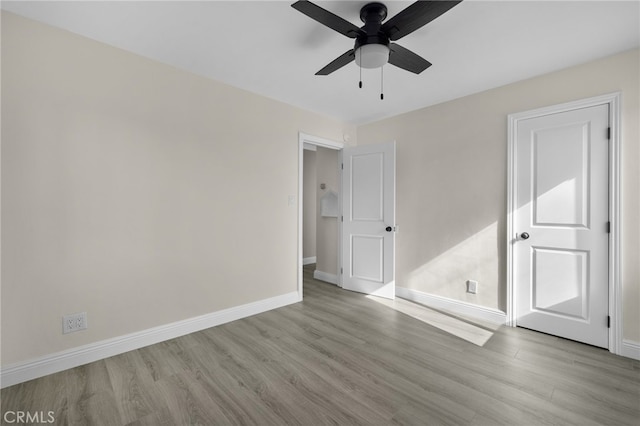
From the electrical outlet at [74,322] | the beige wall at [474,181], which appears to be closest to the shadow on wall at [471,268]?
the beige wall at [474,181]

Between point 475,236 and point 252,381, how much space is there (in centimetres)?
266

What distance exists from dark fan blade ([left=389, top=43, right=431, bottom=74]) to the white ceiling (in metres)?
0.21

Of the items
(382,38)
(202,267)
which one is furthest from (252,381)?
(382,38)

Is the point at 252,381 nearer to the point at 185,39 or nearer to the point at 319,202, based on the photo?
the point at 185,39

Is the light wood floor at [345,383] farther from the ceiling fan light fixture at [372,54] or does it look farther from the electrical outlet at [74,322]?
the ceiling fan light fixture at [372,54]

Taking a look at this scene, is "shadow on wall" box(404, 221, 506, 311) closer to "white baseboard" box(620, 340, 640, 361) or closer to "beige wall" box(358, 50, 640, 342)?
"beige wall" box(358, 50, 640, 342)

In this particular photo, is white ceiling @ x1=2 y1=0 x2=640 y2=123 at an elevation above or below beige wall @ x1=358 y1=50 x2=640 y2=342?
above

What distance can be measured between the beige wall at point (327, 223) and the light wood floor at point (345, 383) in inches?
74.4

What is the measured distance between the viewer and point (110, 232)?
228cm

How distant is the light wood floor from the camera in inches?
64.1

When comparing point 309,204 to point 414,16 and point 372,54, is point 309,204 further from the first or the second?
point 414,16

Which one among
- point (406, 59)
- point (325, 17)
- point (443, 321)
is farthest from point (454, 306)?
point (325, 17)

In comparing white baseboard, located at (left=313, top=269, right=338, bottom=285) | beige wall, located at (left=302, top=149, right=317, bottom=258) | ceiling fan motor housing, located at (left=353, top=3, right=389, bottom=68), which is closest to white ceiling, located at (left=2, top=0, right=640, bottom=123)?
ceiling fan motor housing, located at (left=353, top=3, right=389, bottom=68)

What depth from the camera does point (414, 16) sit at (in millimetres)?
1581
